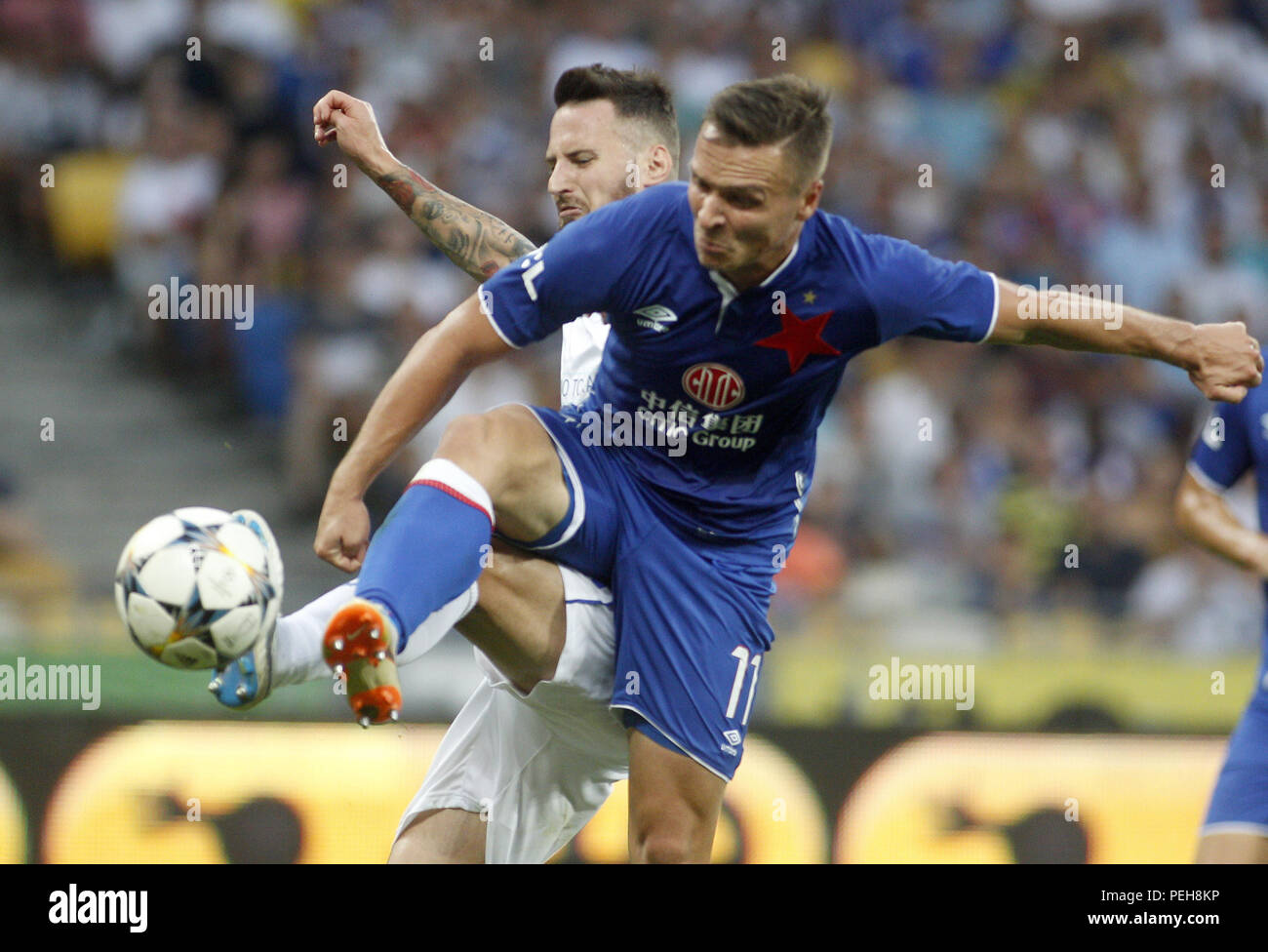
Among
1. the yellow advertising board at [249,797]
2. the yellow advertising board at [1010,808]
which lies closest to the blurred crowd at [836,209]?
the yellow advertising board at [1010,808]

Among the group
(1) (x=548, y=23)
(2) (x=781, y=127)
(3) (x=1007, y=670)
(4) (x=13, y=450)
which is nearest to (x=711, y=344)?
(2) (x=781, y=127)

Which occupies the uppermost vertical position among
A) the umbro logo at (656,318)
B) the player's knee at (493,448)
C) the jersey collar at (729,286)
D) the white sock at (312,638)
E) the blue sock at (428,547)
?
the jersey collar at (729,286)

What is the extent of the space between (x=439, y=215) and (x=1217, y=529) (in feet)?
8.51

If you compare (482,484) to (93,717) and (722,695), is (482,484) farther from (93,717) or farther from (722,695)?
(93,717)

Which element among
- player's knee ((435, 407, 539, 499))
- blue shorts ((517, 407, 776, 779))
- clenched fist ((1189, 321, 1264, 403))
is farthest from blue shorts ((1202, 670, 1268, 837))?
player's knee ((435, 407, 539, 499))

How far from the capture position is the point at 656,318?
12.7 ft

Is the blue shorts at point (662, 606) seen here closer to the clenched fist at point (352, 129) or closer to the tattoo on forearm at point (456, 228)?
the tattoo on forearm at point (456, 228)

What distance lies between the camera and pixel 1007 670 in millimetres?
7238

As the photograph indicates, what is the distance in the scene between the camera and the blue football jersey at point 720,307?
3.76m

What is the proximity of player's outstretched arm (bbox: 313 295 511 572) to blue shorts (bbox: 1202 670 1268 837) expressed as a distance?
2490 mm

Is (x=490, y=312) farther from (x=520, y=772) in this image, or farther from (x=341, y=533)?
(x=520, y=772)

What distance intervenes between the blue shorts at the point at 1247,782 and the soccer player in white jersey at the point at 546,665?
1738 mm
